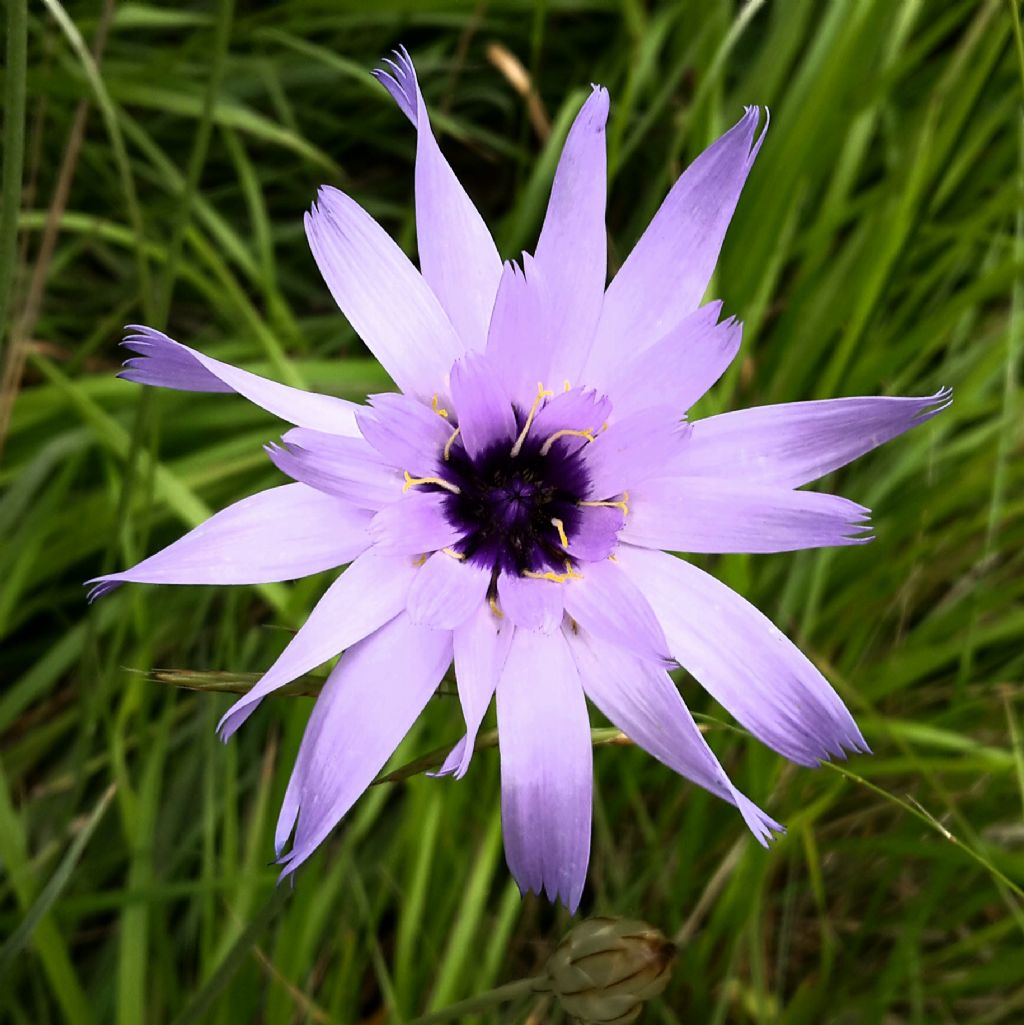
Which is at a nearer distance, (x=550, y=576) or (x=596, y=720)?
(x=550, y=576)

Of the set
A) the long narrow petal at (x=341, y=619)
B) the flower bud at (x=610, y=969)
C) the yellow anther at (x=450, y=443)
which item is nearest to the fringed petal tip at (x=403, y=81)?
the yellow anther at (x=450, y=443)

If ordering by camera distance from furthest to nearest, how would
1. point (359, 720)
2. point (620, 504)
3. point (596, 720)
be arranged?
point (596, 720)
point (620, 504)
point (359, 720)

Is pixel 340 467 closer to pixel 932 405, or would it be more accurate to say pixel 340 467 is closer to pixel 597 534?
pixel 597 534

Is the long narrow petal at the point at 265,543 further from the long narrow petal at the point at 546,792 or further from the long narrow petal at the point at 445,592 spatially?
the long narrow petal at the point at 546,792

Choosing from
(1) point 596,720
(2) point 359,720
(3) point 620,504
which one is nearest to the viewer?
(2) point 359,720

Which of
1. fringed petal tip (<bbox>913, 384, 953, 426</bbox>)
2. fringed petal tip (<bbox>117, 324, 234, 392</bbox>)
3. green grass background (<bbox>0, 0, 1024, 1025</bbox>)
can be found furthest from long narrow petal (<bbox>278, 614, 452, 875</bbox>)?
green grass background (<bbox>0, 0, 1024, 1025</bbox>)

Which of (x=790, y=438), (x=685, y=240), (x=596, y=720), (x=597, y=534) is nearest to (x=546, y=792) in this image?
(x=597, y=534)

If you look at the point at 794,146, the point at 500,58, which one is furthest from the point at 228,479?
the point at 794,146

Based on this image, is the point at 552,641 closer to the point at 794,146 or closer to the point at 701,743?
the point at 701,743
